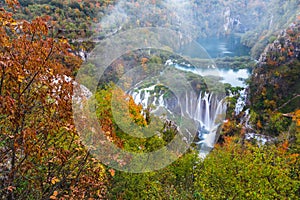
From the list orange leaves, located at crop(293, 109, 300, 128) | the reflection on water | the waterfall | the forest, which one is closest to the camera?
the forest

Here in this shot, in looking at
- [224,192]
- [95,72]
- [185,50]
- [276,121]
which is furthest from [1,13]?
[185,50]

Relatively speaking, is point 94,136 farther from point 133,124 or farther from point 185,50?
point 185,50

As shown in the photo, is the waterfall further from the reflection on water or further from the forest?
the reflection on water

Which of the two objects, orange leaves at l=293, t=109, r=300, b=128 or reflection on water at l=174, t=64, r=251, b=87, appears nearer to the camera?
orange leaves at l=293, t=109, r=300, b=128

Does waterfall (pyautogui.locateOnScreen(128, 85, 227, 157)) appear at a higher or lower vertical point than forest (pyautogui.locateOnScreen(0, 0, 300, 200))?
lower

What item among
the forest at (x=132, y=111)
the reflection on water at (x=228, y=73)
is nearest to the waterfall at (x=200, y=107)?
the forest at (x=132, y=111)

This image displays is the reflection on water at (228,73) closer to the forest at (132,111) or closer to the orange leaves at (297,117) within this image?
the forest at (132,111)

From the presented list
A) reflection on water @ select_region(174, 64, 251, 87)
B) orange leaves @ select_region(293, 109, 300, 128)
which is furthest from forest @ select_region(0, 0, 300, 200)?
reflection on water @ select_region(174, 64, 251, 87)
